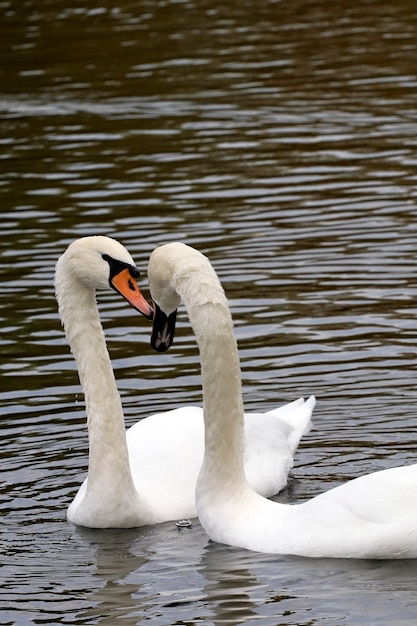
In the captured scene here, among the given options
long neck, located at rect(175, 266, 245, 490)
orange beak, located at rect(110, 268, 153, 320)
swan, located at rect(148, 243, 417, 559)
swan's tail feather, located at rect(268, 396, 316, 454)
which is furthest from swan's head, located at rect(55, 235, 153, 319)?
swan's tail feather, located at rect(268, 396, 316, 454)

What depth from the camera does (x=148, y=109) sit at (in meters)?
20.7

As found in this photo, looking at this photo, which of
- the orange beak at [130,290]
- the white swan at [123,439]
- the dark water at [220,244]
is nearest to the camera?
the dark water at [220,244]

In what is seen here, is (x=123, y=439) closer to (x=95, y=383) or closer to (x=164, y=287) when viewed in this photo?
(x=95, y=383)

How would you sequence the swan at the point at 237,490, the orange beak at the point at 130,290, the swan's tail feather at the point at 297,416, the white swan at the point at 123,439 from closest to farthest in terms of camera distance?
the swan at the point at 237,490 → the orange beak at the point at 130,290 → the white swan at the point at 123,439 → the swan's tail feather at the point at 297,416

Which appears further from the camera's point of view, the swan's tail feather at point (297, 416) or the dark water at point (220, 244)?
the swan's tail feather at point (297, 416)

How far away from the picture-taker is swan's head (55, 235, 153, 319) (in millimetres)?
8406

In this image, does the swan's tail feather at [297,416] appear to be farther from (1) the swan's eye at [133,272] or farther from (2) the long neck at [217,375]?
(1) the swan's eye at [133,272]

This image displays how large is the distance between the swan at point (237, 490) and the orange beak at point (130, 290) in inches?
6.2

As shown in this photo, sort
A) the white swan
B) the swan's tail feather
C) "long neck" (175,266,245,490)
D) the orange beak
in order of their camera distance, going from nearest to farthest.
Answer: "long neck" (175,266,245,490)
the orange beak
the white swan
the swan's tail feather

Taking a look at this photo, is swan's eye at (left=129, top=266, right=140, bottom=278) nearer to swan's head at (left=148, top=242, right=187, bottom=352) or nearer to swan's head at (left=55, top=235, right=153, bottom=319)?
swan's head at (left=55, top=235, right=153, bottom=319)

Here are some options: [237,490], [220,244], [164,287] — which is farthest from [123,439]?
[220,244]

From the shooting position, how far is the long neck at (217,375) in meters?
7.85

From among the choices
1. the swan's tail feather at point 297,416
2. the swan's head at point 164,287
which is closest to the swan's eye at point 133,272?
the swan's head at point 164,287

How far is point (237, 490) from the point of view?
8.01m
